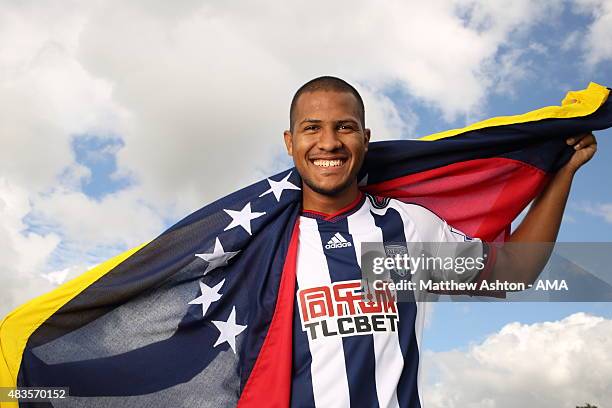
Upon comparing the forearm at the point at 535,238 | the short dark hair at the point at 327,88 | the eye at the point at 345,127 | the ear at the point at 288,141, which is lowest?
the forearm at the point at 535,238

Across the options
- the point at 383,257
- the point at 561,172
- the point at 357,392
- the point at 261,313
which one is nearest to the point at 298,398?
the point at 357,392

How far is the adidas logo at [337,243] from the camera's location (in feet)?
14.6

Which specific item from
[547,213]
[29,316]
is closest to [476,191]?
[547,213]

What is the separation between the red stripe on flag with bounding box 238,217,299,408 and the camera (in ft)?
13.7

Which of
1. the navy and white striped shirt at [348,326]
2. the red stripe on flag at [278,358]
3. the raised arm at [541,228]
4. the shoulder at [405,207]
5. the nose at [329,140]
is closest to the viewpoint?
the navy and white striped shirt at [348,326]

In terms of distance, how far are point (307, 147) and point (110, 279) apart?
6.64 feet

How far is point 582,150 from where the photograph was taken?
535 centimetres

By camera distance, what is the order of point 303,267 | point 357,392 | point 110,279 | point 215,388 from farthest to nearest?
point 110,279, point 215,388, point 303,267, point 357,392

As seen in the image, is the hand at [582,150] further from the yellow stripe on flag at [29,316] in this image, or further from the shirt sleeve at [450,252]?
the yellow stripe on flag at [29,316]

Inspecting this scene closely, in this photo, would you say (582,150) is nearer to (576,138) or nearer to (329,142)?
(576,138)

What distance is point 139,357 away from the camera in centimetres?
493

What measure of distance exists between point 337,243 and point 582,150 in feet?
8.15

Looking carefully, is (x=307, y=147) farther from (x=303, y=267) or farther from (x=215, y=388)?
(x=215, y=388)

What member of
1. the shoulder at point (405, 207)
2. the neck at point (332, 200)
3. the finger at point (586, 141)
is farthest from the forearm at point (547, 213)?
the neck at point (332, 200)
